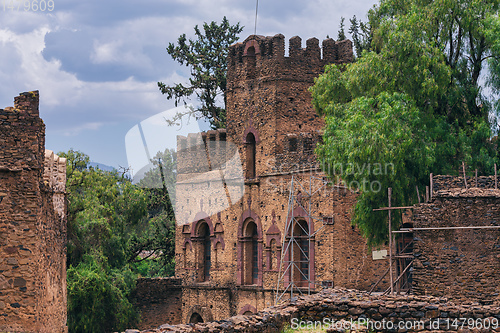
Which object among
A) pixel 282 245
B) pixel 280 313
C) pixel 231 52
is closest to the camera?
pixel 280 313

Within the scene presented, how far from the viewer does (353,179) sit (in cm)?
2170

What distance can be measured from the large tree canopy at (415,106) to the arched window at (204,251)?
11375 mm

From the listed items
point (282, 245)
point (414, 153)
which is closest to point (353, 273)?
point (282, 245)

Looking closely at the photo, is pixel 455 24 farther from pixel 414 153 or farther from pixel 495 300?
pixel 495 300

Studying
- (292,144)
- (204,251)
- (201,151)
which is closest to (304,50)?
(292,144)

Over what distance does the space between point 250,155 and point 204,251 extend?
5690 millimetres

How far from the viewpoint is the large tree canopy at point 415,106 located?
21.2m

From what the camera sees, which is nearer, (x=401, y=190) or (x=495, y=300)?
(x=495, y=300)

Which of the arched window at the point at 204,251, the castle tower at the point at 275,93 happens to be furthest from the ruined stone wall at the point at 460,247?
the arched window at the point at 204,251

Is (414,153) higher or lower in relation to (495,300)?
higher

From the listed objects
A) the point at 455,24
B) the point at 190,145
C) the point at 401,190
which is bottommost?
the point at 401,190

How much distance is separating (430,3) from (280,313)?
14085mm

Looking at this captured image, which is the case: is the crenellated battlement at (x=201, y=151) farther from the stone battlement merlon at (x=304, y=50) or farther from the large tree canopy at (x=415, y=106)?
the large tree canopy at (x=415, y=106)

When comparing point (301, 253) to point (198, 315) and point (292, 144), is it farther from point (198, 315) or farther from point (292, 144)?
point (198, 315)
